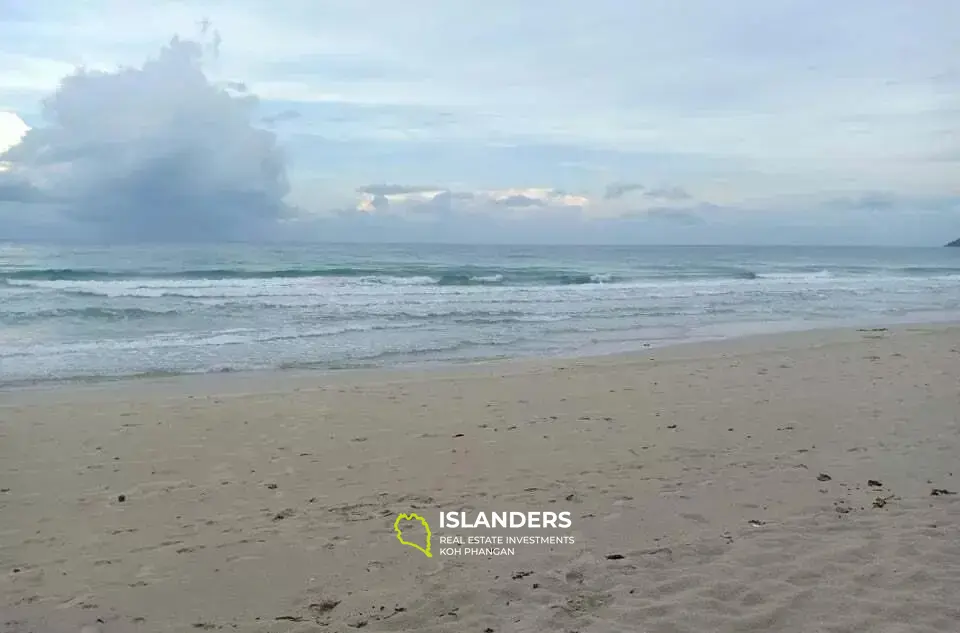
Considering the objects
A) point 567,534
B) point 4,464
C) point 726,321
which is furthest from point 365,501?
point 726,321

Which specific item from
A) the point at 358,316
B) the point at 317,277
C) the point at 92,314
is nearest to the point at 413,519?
the point at 358,316

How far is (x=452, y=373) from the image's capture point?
426 inches

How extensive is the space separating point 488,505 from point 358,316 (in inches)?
552

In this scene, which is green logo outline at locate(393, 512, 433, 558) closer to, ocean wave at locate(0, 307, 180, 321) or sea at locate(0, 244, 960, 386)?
sea at locate(0, 244, 960, 386)

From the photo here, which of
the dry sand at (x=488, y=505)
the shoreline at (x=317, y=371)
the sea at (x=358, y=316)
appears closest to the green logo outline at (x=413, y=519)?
the dry sand at (x=488, y=505)

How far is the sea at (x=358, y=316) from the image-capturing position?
12367mm

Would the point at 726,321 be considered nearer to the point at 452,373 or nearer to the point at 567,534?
the point at 452,373

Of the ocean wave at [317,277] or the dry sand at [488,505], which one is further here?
the ocean wave at [317,277]

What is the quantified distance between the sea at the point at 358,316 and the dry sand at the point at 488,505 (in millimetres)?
3032

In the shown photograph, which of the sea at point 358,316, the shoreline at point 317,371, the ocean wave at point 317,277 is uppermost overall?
the ocean wave at point 317,277

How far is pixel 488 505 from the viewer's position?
16.3 ft

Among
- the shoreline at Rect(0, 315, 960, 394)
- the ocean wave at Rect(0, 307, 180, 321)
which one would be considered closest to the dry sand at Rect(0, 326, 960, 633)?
the shoreline at Rect(0, 315, 960, 394)

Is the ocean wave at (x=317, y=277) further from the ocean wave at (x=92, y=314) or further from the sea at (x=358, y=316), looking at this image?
the ocean wave at (x=92, y=314)

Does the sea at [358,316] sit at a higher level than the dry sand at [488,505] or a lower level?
higher
